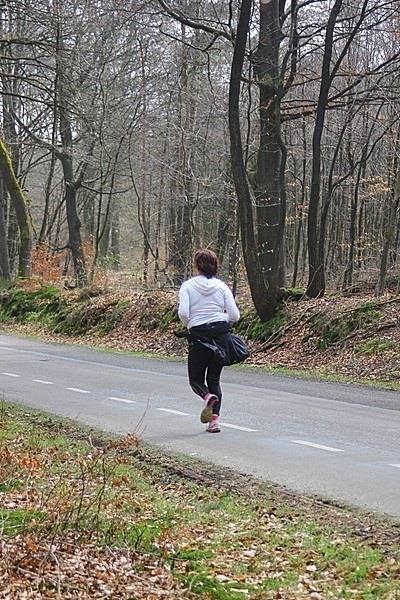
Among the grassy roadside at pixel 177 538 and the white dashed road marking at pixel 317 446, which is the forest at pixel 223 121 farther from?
the grassy roadside at pixel 177 538

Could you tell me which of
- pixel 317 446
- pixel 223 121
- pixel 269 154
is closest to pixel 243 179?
pixel 269 154

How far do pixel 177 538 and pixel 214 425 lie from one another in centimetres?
409

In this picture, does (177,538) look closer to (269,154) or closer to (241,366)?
(241,366)

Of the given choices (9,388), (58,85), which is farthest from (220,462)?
(58,85)

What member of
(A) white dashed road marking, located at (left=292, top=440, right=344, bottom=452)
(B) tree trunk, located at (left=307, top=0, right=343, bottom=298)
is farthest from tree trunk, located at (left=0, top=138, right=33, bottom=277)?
(A) white dashed road marking, located at (left=292, top=440, right=344, bottom=452)

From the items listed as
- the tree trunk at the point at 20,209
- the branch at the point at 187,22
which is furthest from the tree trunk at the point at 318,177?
the tree trunk at the point at 20,209

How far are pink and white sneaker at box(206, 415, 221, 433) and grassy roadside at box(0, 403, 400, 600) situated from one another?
→ 1.59 meters

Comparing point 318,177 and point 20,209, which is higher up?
point 20,209

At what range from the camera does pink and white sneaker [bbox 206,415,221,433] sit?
1019cm

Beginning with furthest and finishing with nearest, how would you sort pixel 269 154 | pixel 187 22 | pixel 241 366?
1. pixel 269 154
2. pixel 187 22
3. pixel 241 366

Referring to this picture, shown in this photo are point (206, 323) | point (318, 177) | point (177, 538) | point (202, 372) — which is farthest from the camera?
point (318, 177)

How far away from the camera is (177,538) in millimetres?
6121

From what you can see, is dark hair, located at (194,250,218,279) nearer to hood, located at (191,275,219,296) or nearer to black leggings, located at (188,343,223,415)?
hood, located at (191,275,219,296)

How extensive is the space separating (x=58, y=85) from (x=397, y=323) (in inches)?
389
